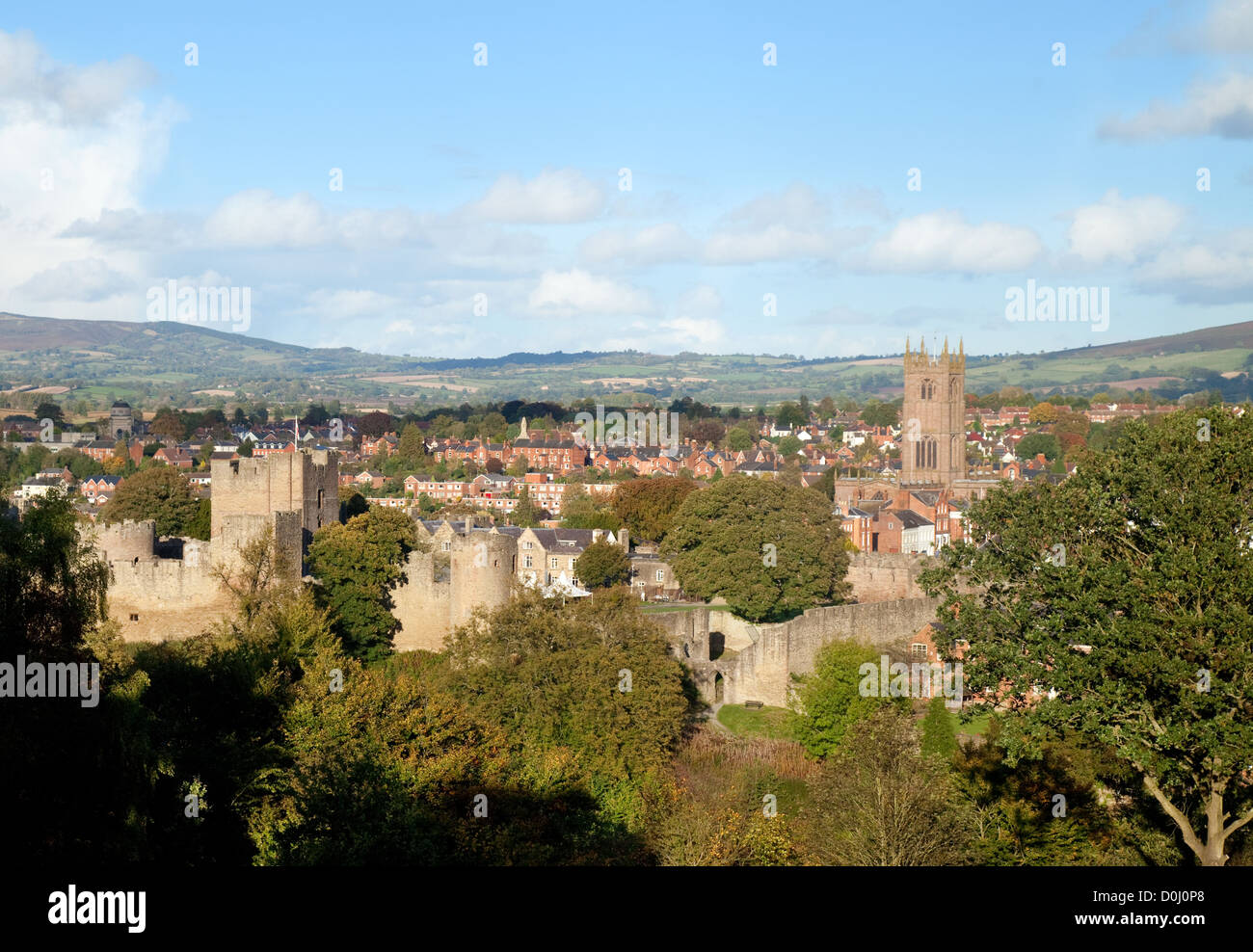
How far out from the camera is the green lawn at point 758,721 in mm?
29641

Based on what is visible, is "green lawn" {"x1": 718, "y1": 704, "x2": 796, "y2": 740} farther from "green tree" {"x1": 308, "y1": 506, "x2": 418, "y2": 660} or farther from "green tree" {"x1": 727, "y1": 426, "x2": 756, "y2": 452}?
"green tree" {"x1": 727, "y1": 426, "x2": 756, "y2": 452}

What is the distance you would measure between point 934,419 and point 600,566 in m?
52.4

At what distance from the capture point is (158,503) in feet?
152

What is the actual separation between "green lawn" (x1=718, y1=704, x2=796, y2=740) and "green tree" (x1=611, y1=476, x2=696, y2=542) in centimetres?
2708

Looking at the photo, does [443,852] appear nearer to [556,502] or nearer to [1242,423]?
[1242,423]

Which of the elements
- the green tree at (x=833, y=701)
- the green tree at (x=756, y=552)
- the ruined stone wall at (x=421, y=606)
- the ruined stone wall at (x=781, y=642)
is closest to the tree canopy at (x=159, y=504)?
the ruined stone wall at (x=421, y=606)

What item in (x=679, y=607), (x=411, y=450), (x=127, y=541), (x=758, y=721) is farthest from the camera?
(x=411, y=450)

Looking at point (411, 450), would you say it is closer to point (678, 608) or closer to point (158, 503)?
point (158, 503)

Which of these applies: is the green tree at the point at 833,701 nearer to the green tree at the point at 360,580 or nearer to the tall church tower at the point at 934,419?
the green tree at the point at 360,580

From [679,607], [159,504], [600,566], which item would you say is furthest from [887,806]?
[159,504]

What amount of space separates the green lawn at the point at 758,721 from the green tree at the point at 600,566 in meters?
16.0
